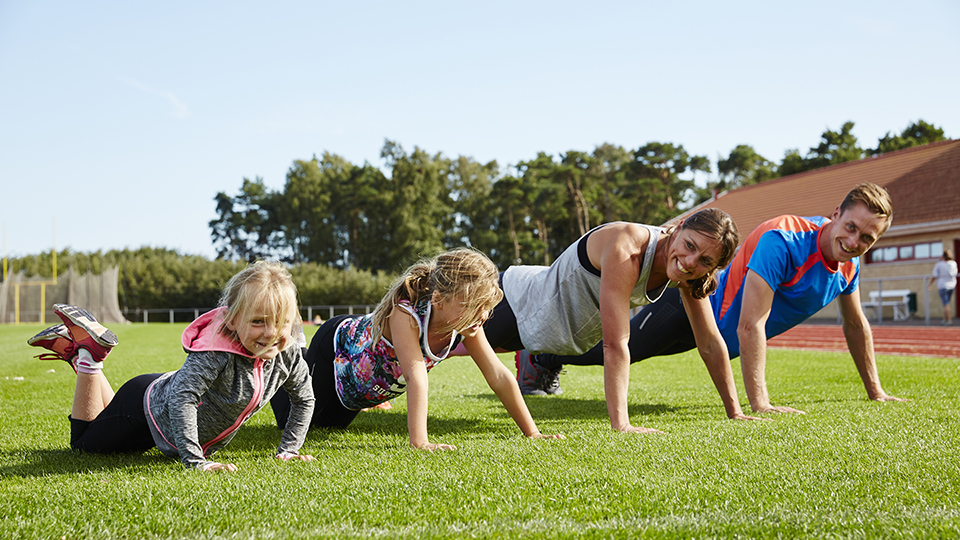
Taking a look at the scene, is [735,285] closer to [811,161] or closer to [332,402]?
[332,402]

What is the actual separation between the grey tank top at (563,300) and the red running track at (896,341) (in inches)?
267

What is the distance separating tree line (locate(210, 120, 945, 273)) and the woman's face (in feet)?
136

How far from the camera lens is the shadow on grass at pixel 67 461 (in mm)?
2698

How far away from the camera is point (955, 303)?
1861cm

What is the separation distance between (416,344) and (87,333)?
1.72 meters

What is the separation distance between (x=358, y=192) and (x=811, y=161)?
31.4 m

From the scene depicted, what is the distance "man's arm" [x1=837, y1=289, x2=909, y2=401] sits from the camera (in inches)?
172

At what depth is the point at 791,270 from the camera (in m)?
4.19

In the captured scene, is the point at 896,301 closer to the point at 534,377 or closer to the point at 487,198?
the point at 534,377

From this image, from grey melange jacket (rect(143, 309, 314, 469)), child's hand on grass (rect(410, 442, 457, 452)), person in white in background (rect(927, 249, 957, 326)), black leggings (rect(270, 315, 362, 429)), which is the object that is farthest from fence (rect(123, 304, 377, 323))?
child's hand on grass (rect(410, 442, 457, 452))

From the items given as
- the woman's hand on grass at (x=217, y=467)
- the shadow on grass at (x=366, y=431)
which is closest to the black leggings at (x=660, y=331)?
→ the shadow on grass at (x=366, y=431)

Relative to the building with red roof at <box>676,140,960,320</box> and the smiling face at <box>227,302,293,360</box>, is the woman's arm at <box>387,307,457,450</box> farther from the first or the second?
the building with red roof at <box>676,140,960,320</box>

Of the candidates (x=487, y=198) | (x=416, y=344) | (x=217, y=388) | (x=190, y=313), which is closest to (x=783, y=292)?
(x=416, y=344)

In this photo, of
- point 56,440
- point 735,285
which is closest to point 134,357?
point 56,440
